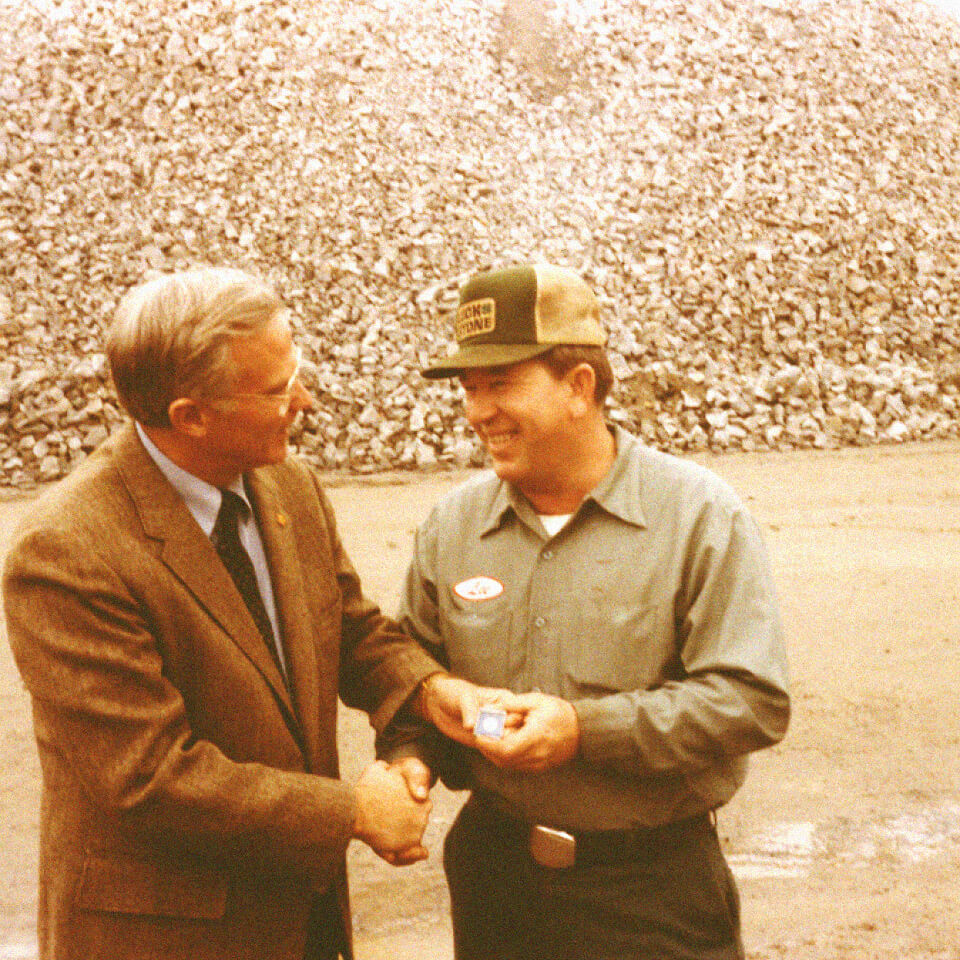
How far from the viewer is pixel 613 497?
2367mm

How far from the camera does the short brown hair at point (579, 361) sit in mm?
2375

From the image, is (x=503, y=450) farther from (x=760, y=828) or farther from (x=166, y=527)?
(x=760, y=828)

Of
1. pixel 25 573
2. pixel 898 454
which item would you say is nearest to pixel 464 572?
pixel 25 573

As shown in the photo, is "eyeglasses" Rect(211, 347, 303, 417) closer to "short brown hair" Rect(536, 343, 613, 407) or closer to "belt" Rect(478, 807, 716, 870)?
"short brown hair" Rect(536, 343, 613, 407)

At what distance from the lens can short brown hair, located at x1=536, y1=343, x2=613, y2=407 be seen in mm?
2375

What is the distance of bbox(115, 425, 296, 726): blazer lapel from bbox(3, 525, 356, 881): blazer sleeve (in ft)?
0.38

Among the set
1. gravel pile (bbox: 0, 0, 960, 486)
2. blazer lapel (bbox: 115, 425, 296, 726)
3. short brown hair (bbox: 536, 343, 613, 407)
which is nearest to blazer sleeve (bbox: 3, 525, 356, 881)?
blazer lapel (bbox: 115, 425, 296, 726)

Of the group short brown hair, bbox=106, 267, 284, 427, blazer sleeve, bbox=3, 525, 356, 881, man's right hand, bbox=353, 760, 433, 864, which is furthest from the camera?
man's right hand, bbox=353, 760, 433, 864

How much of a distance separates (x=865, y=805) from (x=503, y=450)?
12.4ft

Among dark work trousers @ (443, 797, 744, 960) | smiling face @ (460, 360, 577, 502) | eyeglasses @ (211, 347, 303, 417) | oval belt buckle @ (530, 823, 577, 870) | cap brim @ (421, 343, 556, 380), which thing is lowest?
dark work trousers @ (443, 797, 744, 960)

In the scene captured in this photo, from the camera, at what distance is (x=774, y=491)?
10.7 metres

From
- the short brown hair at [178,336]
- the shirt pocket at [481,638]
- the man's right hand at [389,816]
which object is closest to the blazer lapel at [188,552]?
the short brown hair at [178,336]

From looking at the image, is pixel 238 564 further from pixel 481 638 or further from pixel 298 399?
pixel 481 638

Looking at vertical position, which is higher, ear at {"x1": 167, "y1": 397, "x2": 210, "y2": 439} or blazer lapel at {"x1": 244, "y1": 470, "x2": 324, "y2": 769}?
ear at {"x1": 167, "y1": 397, "x2": 210, "y2": 439}
